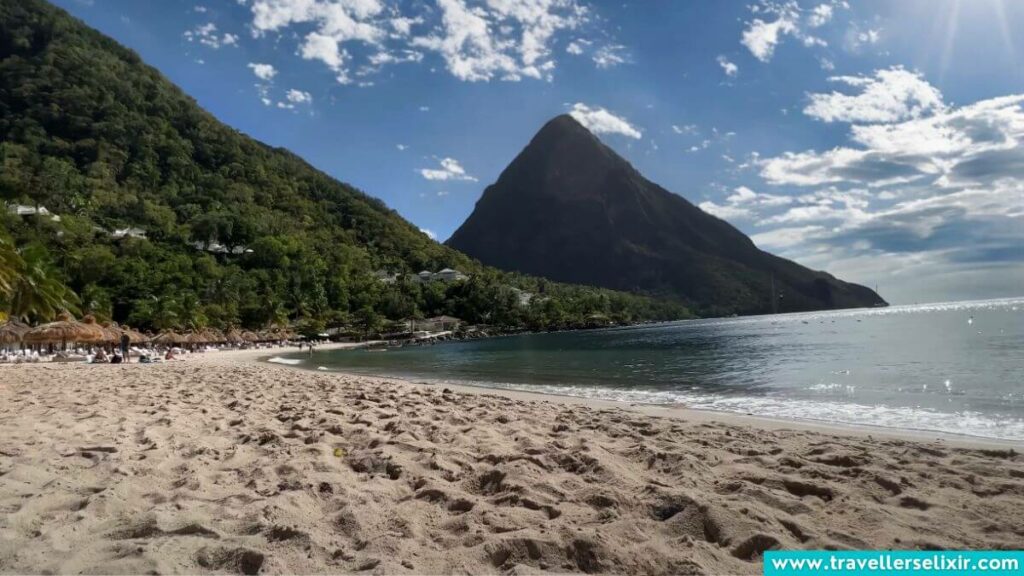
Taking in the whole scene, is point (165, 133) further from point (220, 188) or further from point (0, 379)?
point (0, 379)

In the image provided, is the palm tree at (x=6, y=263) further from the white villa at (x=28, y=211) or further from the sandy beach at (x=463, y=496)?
the white villa at (x=28, y=211)

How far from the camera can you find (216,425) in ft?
20.1

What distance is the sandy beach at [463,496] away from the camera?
279cm

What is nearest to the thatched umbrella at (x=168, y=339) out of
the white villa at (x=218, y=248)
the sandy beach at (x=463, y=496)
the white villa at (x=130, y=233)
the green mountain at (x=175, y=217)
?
the green mountain at (x=175, y=217)

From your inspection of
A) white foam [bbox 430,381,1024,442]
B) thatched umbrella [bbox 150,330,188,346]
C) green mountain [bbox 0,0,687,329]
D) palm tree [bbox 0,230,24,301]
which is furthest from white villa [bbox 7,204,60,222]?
white foam [bbox 430,381,1024,442]

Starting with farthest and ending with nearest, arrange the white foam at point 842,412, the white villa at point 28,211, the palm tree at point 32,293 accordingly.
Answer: the white villa at point 28,211 < the palm tree at point 32,293 < the white foam at point 842,412

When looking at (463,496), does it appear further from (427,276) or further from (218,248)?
(427,276)

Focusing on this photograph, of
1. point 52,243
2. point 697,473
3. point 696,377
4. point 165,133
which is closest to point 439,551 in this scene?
point 697,473

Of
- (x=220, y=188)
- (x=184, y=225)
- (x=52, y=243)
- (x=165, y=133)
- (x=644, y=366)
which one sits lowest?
(x=644, y=366)

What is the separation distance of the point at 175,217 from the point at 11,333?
2493 inches

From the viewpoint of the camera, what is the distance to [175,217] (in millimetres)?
83312

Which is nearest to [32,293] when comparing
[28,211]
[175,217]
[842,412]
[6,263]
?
[6,263]

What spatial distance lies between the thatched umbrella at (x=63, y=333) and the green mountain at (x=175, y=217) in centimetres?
1703

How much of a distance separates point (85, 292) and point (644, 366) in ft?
195
